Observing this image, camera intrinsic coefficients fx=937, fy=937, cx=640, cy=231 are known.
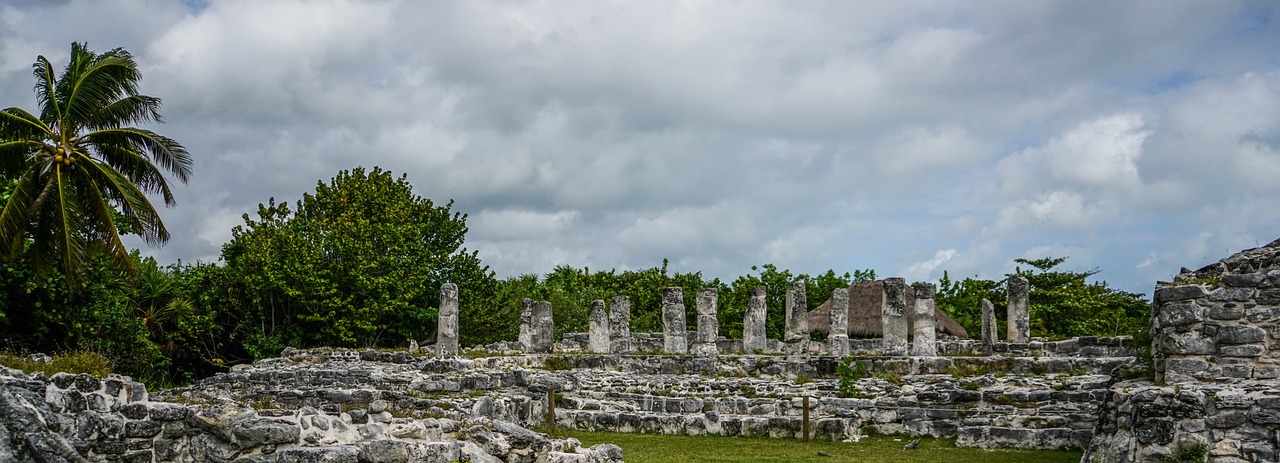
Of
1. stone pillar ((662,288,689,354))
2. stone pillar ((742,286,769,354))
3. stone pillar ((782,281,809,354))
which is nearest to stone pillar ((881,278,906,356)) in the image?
stone pillar ((782,281,809,354))

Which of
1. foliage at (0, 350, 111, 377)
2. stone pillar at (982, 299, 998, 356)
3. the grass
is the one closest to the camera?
foliage at (0, 350, 111, 377)

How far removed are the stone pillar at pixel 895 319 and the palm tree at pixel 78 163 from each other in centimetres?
1354

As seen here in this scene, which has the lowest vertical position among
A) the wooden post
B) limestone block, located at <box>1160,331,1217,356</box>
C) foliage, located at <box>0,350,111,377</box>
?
the wooden post

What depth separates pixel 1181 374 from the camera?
9.32 metres

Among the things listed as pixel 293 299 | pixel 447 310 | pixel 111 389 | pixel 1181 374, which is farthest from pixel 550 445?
pixel 293 299

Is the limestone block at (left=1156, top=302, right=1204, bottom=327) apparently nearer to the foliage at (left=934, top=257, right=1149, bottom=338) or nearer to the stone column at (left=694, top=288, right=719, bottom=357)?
the stone column at (left=694, top=288, right=719, bottom=357)

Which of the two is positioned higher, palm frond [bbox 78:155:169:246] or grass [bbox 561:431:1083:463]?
palm frond [bbox 78:155:169:246]

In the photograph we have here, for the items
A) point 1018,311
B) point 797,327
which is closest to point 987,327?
point 1018,311

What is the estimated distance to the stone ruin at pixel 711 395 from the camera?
783 cm

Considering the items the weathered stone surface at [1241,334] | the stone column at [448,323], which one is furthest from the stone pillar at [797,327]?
the weathered stone surface at [1241,334]

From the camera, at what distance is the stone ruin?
783 centimetres

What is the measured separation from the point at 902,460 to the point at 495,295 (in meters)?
17.7

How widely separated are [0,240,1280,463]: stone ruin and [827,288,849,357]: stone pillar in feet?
0.14

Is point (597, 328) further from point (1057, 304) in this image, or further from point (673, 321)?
point (1057, 304)
